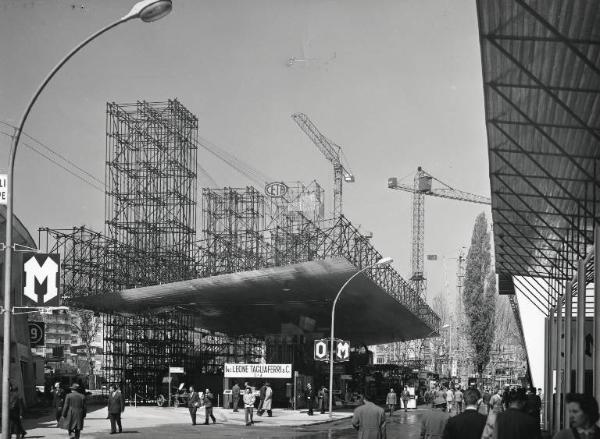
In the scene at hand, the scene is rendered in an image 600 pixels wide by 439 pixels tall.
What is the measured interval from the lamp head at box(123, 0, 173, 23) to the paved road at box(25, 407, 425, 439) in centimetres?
1809

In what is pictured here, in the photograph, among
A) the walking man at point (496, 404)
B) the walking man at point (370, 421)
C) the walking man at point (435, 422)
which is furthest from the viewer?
the walking man at point (496, 404)

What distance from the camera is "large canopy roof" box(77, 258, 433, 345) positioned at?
56.5m

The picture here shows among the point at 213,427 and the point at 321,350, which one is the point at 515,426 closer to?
the point at 213,427

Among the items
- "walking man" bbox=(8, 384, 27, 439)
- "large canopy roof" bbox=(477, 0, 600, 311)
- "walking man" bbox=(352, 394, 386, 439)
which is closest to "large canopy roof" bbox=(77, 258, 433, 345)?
"large canopy roof" bbox=(477, 0, 600, 311)

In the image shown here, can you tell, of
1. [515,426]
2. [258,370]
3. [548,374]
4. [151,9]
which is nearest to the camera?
[515,426]

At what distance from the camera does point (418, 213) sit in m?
178

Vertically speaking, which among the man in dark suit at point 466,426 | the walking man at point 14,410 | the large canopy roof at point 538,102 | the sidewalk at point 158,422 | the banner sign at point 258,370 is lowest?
the sidewalk at point 158,422

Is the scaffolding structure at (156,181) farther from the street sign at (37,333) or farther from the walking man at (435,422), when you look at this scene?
the walking man at (435,422)

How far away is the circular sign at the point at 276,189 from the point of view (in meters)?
98.5

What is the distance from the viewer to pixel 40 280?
15.4m

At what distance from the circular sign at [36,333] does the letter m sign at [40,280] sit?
3236 centimetres

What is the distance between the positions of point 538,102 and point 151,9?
928 centimetres

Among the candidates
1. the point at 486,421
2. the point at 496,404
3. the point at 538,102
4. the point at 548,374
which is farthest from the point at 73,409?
the point at 548,374

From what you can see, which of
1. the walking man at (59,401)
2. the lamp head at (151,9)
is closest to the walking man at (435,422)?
the lamp head at (151,9)
